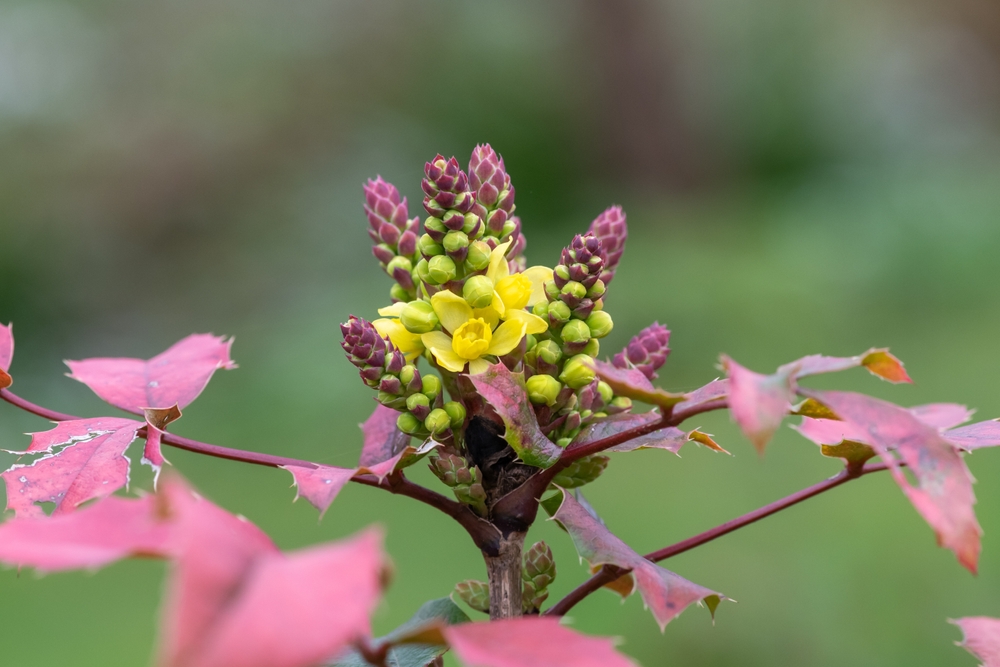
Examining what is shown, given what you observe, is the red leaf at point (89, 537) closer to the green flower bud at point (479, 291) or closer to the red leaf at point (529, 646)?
the red leaf at point (529, 646)

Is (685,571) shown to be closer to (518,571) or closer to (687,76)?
(518,571)

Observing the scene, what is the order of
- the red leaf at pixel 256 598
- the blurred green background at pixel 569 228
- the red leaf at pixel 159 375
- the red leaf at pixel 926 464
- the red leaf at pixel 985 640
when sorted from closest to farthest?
the red leaf at pixel 256 598
the red leaf at pixel 926 464
the red leaf at pixel 985 640
the red leaf at pixel 159 375
the blurred green background at pixel 569 228

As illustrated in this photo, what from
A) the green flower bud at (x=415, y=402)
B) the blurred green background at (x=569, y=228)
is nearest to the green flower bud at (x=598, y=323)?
the green flower bud at (x=415, y=402)

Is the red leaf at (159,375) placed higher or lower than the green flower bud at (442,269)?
lower

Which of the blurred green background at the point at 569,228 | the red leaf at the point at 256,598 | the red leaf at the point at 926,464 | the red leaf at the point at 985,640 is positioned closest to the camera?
the red leaf at the point at 256,598

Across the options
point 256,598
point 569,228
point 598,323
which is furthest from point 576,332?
point 569,228
